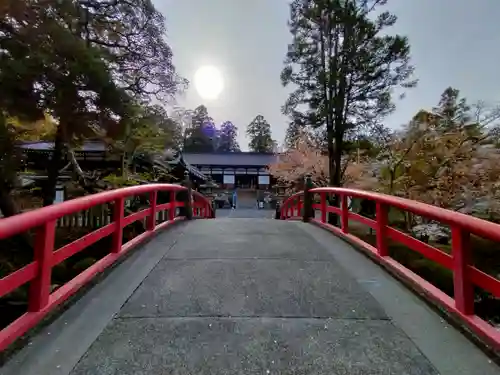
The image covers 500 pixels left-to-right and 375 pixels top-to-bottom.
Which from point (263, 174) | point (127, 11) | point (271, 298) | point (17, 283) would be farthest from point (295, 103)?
point (263, 174)

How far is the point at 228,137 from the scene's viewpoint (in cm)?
6362

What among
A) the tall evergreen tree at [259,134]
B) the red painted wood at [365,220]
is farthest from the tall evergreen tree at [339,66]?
the tall evergreen tree at [259,134]

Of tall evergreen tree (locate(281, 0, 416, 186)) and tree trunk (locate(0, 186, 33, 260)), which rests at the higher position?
tall evergreen tree (locate(281, 0, 416, 186))

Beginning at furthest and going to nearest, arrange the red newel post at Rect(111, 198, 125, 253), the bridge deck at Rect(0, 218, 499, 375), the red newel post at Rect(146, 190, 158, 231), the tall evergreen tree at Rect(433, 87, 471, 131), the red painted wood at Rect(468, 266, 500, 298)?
the tall evergreen tree at Rect(433, 87, 471, 131) < the red newel post at Rect(146, 190, 158, 231) < the red newel post at Rect(111, 198, 125, 253) < the red painted wood at Rect(468, 266, 500, 298) < the bridge deck at Rect(0, 218, 499, 375)

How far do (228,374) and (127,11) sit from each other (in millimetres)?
8614

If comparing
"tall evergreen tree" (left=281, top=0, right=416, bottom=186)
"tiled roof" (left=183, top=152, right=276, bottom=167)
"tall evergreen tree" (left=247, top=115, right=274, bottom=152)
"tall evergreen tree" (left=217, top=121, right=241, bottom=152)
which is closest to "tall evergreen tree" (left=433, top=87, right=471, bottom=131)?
"tall evergreen tree" (left=281, top=0, right=416, bottom=186)

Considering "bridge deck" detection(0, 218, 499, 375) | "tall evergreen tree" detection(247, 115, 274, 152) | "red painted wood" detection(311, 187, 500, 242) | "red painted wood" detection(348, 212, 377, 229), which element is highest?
"tall evergreen tree" detection(247, 115, 274, 152)

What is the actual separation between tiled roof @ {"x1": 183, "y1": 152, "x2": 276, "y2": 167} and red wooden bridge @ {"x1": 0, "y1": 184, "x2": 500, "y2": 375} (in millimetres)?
34061

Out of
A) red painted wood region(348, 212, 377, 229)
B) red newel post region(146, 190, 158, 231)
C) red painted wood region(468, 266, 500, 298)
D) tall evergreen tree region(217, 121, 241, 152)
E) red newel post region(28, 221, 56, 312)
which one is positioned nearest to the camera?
red painted wood region(468, 266, 500, 298)

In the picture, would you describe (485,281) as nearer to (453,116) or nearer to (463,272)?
(463,272)

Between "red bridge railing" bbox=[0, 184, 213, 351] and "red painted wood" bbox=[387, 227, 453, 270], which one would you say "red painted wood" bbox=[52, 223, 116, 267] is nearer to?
"red bridge railing" bbox=[0, 184, 213, 351]

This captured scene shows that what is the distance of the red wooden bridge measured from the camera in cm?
189

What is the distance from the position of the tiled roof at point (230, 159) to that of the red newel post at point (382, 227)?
3343 cm

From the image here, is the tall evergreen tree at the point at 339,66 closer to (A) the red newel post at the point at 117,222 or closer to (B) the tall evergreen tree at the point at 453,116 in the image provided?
(B) the tall evergreen tree at the point at 453,116
